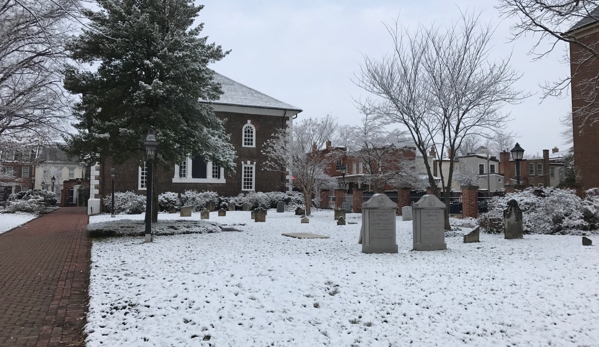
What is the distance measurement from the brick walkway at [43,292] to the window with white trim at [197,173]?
58.3 ft

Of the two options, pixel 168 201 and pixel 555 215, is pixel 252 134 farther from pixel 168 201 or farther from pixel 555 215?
pixel 555 215

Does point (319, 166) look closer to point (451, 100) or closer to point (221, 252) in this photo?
point (451, 100)

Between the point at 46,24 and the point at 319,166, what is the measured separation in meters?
16.3

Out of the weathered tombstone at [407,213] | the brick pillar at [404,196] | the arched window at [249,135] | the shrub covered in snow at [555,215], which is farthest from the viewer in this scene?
the arched window at [249,135]

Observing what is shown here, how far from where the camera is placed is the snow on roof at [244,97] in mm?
31844

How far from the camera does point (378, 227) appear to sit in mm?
9945

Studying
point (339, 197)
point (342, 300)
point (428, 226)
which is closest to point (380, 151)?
point (339, 197)

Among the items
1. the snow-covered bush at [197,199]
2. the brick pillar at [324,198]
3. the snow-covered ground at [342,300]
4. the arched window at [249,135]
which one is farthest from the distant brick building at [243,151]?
the snow-covered ground at [342,300]

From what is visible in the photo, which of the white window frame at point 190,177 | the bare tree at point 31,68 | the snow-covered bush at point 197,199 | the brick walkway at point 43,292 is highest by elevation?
the bare tree at point 31,68

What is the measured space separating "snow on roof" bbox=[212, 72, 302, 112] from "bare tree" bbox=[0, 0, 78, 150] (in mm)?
15194

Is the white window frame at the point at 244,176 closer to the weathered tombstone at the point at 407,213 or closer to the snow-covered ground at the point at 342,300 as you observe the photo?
the weathered tombstone at the point at 407,213

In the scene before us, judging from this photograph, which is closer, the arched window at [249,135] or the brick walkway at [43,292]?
the brick walkway at [43,292]

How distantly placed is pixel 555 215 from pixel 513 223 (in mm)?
2826

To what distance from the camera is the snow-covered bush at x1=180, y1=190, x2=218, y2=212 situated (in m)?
28.0
